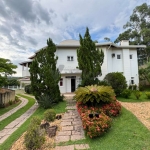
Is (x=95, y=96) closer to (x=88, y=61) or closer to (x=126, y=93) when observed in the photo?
(x=88, y=61)

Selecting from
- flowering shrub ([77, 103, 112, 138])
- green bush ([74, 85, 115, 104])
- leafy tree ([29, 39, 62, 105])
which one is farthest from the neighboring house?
flowering shrub ([77, 103, 112, 138])

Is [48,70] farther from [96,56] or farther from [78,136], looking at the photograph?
[78,136]

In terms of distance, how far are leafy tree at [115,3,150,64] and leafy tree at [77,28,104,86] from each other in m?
16.7

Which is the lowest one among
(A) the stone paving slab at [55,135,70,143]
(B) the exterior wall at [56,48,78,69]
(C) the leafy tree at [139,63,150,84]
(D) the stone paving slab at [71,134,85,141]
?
(A) the stone paving slab at [55,135,70,143]

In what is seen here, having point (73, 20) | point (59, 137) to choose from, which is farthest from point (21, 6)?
point (59, 137)

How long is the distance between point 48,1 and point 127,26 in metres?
22.6

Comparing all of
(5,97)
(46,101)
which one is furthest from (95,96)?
(5,97)

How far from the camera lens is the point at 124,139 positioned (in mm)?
4352

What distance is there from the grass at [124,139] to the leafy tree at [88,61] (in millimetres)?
5832

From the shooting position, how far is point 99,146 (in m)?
4.15

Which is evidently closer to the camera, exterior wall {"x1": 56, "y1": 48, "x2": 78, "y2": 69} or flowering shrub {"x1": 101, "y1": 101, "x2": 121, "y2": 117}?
flowering shrub {"x1": 101, "y1": 101, "x2": 121, "y2": 117}

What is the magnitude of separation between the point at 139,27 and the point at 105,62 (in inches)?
637

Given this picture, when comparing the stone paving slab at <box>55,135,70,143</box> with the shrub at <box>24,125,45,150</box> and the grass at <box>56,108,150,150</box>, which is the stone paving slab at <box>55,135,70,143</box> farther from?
the shrub at <box>24,125,45,150</box>

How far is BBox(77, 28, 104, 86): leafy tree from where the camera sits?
11.1m
